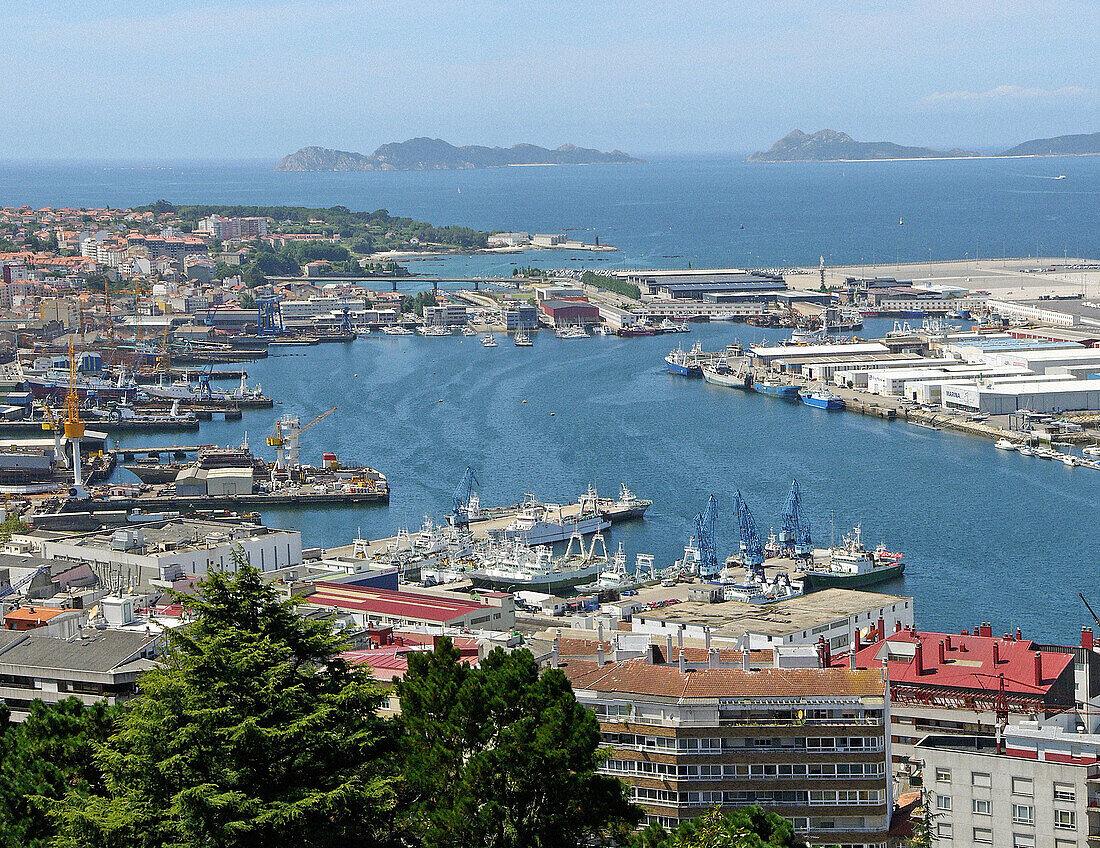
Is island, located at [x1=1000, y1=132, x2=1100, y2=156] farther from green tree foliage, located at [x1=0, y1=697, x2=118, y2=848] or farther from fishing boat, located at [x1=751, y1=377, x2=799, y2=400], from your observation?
green tree foliage, located at [x1=0, y1=697, x2=118, y2=848]

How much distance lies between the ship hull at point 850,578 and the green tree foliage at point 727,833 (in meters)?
10.8

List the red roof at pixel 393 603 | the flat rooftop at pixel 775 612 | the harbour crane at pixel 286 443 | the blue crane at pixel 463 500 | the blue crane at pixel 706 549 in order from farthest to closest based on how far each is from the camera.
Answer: the harbour crane at pixel 286 443 → the blue crane at pixel 463 500 → the blue crane at pixel 706 549 → the red roof at pixel 393 603 → the flat rooftop at pixel 775 612

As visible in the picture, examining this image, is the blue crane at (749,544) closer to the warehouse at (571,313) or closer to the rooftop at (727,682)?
the rooftop at (727,682)

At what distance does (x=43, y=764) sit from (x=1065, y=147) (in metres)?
178

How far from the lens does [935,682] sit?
10125 mm

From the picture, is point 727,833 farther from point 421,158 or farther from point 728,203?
point 421,158

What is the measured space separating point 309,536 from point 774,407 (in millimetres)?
11741

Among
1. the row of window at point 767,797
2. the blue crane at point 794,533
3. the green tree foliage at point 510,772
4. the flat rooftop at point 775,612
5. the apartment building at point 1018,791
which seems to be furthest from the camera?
the blue crane at point 794,533

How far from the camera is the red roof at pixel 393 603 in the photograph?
14.0 metres

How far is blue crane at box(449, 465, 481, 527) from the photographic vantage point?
2084cm

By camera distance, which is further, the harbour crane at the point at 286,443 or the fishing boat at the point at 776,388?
the fishing boat at the point at 776,388

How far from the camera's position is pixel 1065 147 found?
575ft

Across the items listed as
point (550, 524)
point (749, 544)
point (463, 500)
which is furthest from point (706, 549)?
point (463, 500)

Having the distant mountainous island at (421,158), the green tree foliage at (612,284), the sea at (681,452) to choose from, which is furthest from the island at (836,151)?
the green tree foliage at (612,284)
